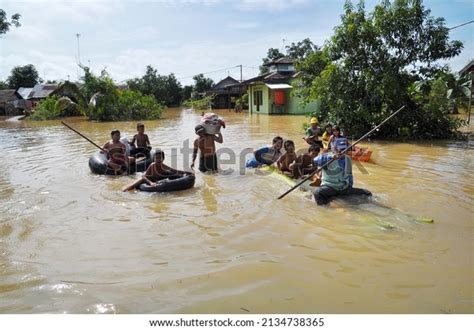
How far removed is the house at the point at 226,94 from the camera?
3950 cm

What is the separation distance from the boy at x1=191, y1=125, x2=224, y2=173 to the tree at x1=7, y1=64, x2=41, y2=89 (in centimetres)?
4710

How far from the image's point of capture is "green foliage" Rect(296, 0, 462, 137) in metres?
12.6

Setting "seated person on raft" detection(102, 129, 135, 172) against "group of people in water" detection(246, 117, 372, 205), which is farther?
"seated person on raft" detection(102, 129, 135, 172)

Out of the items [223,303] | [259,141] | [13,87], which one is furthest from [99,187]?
[13,87]

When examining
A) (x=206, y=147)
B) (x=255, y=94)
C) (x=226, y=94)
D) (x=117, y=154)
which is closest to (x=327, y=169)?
(x=206, y=147)

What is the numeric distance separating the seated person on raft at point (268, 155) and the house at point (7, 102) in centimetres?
3480

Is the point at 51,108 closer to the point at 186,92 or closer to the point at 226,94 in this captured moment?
the point at 226,94

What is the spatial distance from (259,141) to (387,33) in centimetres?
558

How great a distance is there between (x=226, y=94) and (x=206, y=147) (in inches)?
1249

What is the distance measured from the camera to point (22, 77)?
4809 centimetres

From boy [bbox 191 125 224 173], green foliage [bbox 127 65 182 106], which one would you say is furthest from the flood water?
green foliage [bbox 127 65 182 106]

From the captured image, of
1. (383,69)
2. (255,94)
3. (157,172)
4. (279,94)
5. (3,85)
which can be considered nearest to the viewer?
(157,172)

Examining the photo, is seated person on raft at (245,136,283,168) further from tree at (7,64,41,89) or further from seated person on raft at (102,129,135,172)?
tree at (7,64,41,89)

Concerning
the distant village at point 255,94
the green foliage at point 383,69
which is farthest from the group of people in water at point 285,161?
the distant village at point 255,94
